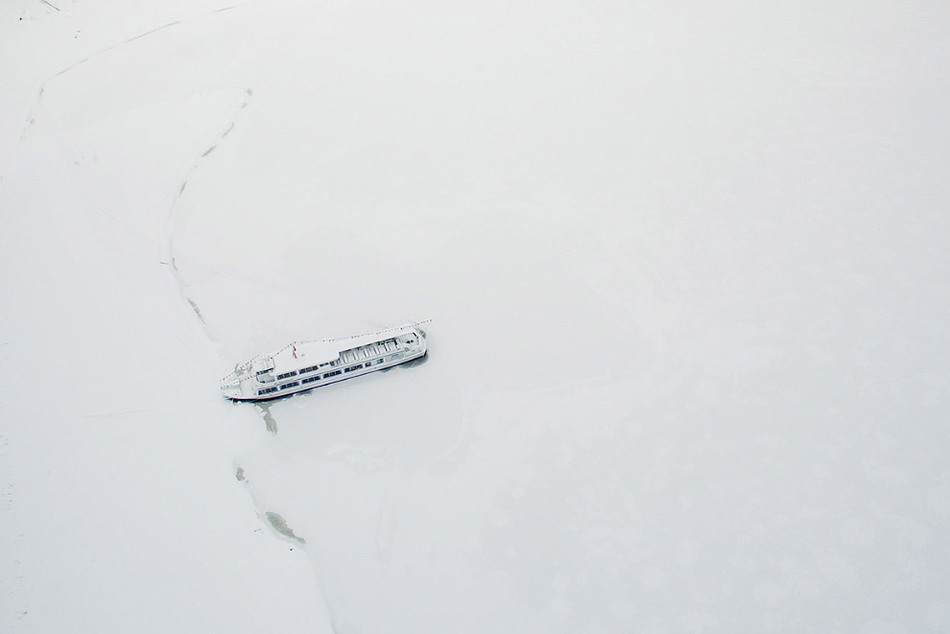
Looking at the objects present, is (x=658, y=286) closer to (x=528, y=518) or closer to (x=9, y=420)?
(x=528, y=518)

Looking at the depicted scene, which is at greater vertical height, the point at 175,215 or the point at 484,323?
the point at 175,215

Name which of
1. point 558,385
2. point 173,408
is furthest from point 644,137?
point 173,408

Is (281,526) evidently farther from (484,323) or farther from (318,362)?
(484,323)

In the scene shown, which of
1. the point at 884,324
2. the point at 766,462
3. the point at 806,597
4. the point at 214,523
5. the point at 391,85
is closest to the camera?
the point at 806,597

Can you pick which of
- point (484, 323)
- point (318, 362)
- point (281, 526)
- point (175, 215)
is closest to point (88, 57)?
point (175, 215)

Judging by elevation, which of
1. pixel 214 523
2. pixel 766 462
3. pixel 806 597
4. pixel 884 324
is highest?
pixel 214 523

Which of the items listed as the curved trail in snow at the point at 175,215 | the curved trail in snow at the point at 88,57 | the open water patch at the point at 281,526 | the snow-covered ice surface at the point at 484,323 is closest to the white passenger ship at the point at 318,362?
the snow-covered ice surface at the point at 484,323
